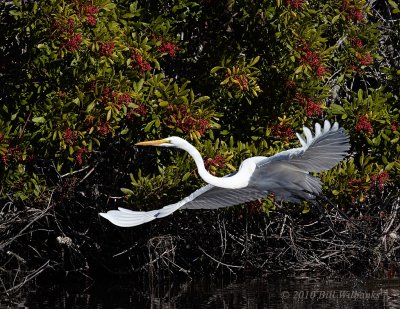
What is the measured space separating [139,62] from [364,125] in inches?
80.7

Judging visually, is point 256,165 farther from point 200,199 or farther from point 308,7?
point 308,7

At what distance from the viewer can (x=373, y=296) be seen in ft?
30.5

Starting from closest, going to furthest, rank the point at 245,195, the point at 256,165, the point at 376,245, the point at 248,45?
the point at 256,165
the point at 245,195
the point at 248,45
the point at 376,245

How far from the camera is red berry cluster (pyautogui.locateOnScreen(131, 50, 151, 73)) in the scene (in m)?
8.39

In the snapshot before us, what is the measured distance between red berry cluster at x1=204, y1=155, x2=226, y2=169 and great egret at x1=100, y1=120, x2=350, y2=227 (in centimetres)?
28

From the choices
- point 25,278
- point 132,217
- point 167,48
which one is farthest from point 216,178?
point 25,278

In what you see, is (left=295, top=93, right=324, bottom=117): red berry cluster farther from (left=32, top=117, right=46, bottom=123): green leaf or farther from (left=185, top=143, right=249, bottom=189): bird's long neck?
(left=32, top=117, right=46, bottom=123): green leaf

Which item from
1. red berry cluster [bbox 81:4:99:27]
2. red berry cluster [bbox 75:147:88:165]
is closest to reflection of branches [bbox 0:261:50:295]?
red berry cluster [bbox 75:147:88:165]

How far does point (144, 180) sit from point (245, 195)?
0.97 meters

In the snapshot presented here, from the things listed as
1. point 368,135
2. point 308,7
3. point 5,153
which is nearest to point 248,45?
point 308,7

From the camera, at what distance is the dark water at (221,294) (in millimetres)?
9078

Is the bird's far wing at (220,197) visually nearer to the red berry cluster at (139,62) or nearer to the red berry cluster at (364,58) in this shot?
the red berry cluster at (139,62)

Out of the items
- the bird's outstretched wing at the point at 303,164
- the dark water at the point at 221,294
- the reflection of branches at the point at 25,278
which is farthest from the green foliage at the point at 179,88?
the dark water at the point at 221,294

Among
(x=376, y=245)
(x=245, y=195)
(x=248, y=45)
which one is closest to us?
(x=245, y=195)
